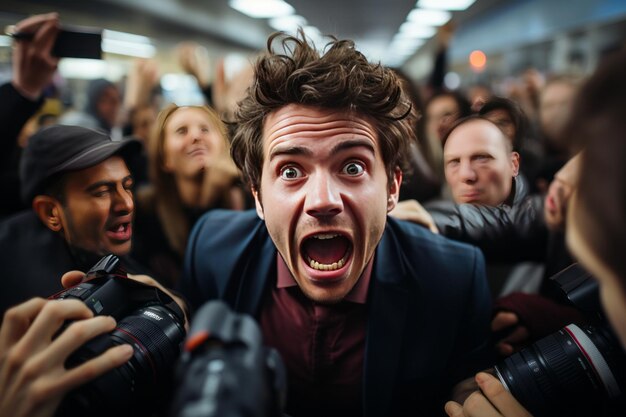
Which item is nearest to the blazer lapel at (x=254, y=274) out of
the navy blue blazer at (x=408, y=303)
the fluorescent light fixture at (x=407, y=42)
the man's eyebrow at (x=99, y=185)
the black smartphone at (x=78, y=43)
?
the navy blue blazer at (x=408, y=303)

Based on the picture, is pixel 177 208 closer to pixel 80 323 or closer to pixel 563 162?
pixel 80 323

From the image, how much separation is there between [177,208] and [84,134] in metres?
0.60

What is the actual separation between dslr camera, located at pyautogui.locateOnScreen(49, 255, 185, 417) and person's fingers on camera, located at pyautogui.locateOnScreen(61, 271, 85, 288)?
3 centimetres

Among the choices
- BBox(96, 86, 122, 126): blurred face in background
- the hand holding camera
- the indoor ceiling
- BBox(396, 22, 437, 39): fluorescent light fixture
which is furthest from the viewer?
BBox(396, 22, 437, 39): fluorescent light fixture

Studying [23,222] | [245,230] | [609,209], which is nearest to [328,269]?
[245,230]

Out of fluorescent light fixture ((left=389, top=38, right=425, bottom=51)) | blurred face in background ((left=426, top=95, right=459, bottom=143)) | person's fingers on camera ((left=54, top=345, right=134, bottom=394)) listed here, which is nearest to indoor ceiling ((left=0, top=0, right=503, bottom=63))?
fluorescent light fixture ((left=389, top=38, right=425, bottom=51))

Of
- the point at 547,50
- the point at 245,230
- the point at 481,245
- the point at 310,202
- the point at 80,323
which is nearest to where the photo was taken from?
the point at 80,323

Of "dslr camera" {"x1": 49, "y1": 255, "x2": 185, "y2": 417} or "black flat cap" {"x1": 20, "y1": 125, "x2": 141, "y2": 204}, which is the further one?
"black flat cap" {"x1": 20, "y1": 125, "x2": 141, "y2": 204}

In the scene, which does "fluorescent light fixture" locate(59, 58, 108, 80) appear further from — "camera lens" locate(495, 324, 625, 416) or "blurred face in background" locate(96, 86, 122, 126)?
"camera lens" locate(495, 324, 625, 416)

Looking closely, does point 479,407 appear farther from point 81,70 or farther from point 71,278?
point 81,70

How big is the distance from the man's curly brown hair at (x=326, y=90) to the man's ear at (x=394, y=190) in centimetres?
3

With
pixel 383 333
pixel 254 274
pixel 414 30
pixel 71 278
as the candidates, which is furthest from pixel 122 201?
pixel 414 30

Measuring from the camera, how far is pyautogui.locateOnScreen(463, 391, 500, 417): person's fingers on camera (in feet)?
2.31

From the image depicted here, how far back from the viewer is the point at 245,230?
3.73 ft
